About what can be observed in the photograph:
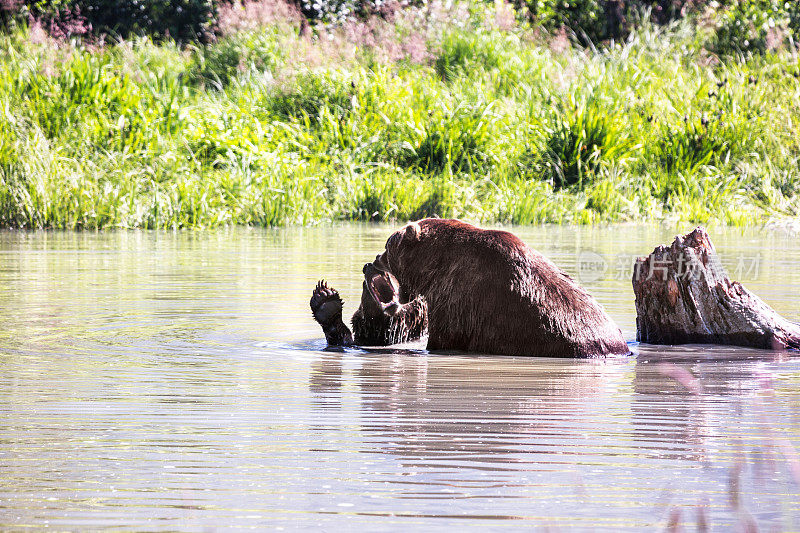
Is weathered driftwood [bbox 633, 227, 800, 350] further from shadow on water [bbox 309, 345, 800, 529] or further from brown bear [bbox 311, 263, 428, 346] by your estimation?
brown bear [bbox 311, 263, 428, 346]

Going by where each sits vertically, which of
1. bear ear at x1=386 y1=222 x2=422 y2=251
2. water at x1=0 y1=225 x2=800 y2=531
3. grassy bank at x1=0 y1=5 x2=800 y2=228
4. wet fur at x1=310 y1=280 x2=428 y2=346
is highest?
grassy bank at x1=0 y1=5 x2=800 y2=228

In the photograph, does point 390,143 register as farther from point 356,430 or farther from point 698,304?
point 356,430

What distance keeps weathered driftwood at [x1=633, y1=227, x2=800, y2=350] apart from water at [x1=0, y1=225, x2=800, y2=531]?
0.21m

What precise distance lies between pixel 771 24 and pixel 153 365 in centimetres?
2121

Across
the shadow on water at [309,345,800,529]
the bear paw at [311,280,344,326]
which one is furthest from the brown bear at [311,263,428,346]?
the shadow on water at [309,345,800,529]

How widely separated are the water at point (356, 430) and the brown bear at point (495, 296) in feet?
0.41

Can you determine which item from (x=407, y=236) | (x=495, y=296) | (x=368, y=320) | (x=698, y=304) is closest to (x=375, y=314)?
(x=368, y=320)

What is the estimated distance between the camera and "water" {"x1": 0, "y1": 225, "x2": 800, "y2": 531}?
94.8 inches

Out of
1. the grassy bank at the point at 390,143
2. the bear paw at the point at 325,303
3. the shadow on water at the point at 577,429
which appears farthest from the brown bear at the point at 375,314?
the grassy bank at the point at 390,143

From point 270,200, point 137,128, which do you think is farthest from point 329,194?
point 137,128

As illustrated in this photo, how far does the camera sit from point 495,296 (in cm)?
483

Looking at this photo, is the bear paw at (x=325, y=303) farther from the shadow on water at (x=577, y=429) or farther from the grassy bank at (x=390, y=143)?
the grassy bank at (x=390, y=143)

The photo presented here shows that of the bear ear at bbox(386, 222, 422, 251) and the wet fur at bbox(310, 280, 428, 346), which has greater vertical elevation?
the bear ear at bbox(386, 222, 422, 251)

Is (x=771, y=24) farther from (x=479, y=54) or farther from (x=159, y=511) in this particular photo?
(x=159, y=511)
